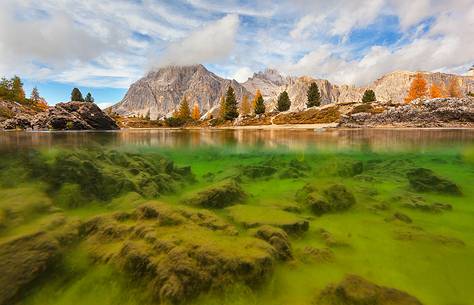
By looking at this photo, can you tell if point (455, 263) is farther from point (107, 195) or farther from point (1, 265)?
point (107, 195)

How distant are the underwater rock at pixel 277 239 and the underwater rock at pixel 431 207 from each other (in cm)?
431

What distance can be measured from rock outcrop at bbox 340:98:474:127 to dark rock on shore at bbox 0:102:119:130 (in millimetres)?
A: 70703

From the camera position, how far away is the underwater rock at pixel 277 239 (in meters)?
4.25

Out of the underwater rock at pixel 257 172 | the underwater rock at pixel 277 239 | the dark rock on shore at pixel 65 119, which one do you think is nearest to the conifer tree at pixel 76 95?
the dark rock on shore at pixel 65 119

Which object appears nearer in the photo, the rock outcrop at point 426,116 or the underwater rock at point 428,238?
the underwater rock at point 428,238

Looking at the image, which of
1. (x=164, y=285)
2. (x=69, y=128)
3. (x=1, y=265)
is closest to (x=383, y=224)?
(x=164, y=285)

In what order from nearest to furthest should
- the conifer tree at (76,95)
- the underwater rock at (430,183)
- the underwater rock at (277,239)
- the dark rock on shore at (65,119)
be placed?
1. the underwater rock at (277,239)
2. the underwater rock at (430,183)
3. the dark rock on shore at (65,119)
4. the conifer tree at (76,95)

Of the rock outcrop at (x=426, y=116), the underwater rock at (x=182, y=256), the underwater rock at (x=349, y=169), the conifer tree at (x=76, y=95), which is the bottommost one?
the underwater rock at (x=182, y=256)

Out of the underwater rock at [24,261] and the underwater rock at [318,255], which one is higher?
the underwater rock at [24,261]

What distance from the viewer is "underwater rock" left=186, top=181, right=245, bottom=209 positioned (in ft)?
22.2

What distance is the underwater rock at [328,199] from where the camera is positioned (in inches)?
263

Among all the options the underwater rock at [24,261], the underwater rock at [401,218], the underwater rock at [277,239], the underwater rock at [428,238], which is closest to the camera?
the underwater rock at [24,261]

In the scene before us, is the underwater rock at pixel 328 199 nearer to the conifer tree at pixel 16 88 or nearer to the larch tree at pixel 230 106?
the larch tree at pixel 230 106

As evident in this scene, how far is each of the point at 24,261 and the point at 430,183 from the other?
1032 centimetres
